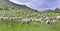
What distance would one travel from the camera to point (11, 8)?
7.81ft

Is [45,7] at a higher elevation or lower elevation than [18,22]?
higher

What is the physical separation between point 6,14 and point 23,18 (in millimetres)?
279

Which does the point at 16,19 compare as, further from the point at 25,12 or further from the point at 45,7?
the point at 45,7

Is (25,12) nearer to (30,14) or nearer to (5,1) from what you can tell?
(30,14)

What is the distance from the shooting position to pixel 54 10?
2.38 m

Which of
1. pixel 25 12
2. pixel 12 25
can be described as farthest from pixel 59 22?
pixel 12 25

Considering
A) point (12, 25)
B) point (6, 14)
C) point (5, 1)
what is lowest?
point (12, 25)

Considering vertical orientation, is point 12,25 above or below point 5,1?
below

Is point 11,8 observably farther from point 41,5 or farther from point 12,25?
point 41,5

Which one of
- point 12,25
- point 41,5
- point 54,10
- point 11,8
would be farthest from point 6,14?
point 54,10

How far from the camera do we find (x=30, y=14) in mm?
2375

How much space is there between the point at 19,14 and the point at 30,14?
0.17m

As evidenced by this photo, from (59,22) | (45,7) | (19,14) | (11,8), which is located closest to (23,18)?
(19,14)

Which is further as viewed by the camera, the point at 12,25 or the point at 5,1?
the point at 5,1
